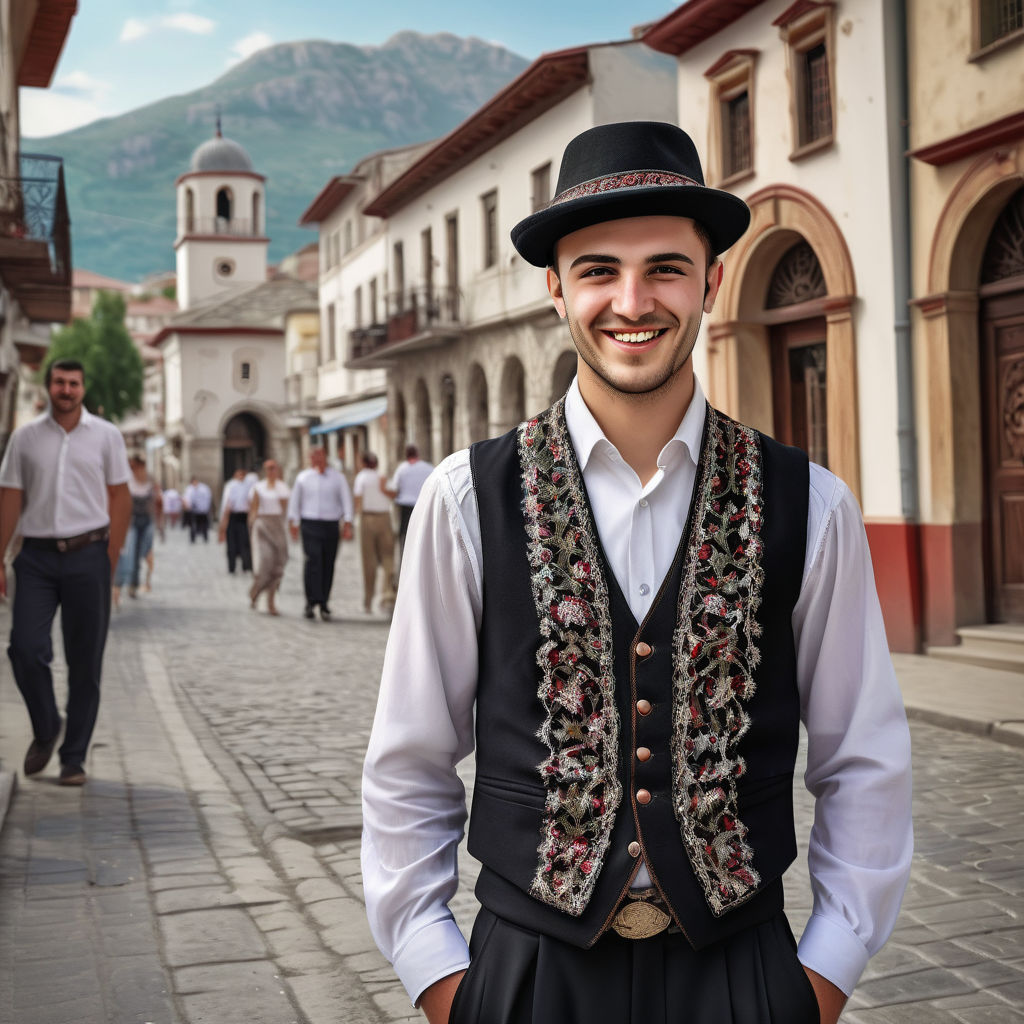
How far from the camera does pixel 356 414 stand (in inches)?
1699

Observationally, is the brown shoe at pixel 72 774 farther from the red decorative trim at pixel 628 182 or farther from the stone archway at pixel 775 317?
the stone archway at pixel 775 317

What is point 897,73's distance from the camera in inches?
505

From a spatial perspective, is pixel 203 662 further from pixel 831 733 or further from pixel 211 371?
pixel 211 371

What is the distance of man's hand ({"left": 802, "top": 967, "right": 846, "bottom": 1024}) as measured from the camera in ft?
6.53

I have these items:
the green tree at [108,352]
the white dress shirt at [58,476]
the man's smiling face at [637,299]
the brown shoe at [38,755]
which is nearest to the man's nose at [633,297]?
the man's smiling face at [637,299]

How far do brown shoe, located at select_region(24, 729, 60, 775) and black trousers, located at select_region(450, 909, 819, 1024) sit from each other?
5.73m

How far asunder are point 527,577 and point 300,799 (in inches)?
201

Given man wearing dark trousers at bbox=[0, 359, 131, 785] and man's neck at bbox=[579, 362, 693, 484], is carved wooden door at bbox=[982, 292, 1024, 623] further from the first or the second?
man's neck at bbox=[579, 362, 693, 484]

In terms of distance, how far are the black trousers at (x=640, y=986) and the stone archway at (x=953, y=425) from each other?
10.8 metres

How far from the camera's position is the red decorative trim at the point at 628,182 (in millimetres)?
2045

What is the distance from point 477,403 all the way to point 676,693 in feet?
99.6

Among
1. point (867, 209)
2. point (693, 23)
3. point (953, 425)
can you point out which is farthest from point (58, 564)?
point (693, 23)

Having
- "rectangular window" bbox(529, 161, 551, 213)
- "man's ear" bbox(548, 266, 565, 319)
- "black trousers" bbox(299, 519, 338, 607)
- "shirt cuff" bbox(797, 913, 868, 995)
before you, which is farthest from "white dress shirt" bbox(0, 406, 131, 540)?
"rectangular window" bbox(529, 161, 551, 213)

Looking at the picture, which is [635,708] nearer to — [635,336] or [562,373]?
[635,336]
